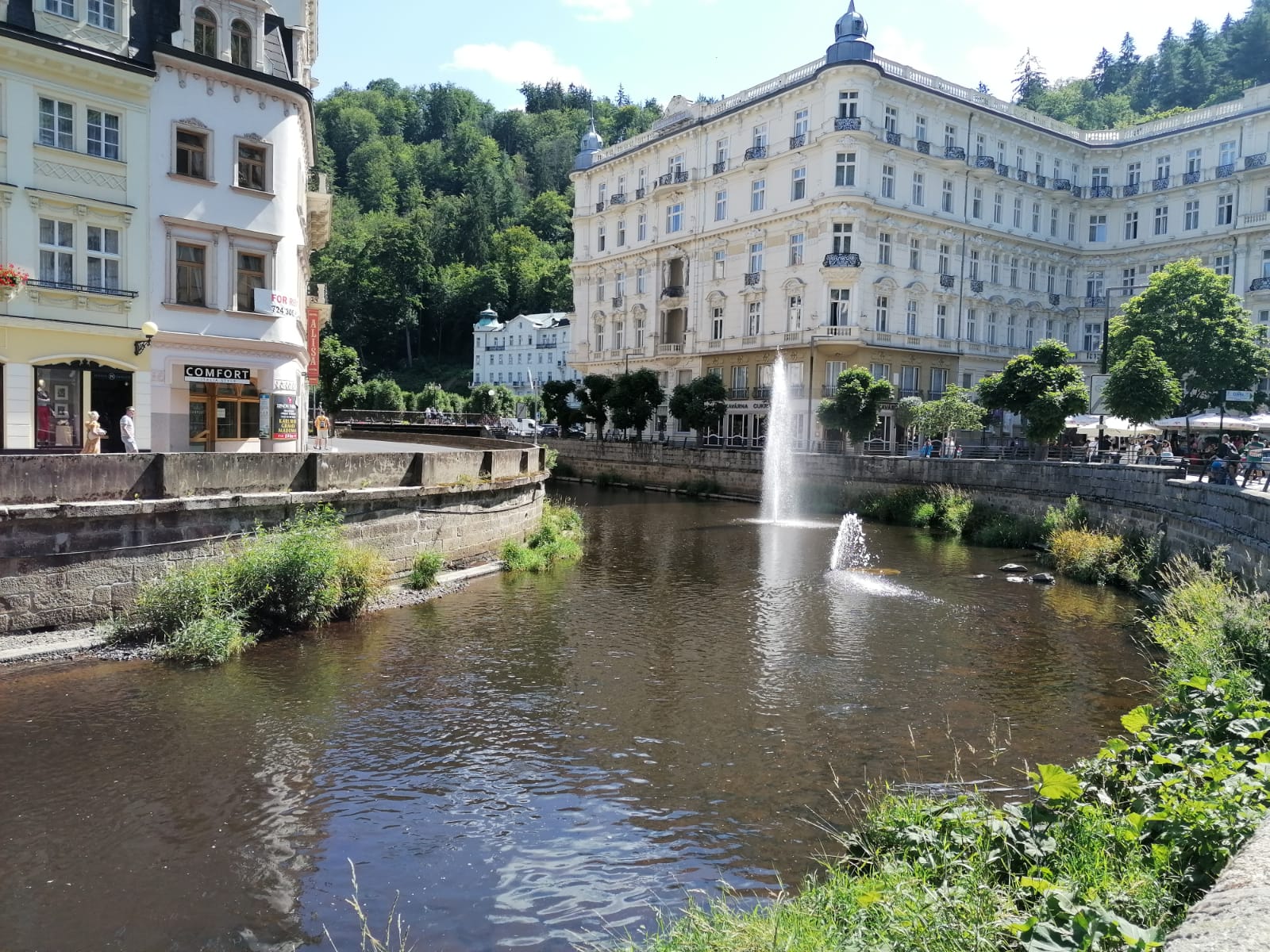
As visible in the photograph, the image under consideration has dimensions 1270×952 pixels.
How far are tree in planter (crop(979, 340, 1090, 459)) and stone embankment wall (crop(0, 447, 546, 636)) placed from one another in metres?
25.7

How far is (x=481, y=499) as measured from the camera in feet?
78.2

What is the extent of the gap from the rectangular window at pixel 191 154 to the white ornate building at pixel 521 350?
83.3 m

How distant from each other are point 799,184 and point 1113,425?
889 inches

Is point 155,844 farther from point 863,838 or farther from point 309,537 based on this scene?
point 309,537

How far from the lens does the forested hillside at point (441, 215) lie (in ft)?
401

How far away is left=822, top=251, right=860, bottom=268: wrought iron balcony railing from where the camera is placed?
5147 cm

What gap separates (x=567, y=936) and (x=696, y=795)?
9.85 ft

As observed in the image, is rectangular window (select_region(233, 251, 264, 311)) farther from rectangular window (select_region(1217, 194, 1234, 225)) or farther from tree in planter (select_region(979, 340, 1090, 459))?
rectangular window (select_region(1217, 194, 1234, 225))

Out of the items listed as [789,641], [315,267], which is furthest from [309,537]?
[315,267]

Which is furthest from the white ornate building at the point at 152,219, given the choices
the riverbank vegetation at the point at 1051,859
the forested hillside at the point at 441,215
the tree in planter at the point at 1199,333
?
the forested hillside at the point at 441,215

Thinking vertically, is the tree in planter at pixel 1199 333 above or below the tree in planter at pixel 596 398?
above

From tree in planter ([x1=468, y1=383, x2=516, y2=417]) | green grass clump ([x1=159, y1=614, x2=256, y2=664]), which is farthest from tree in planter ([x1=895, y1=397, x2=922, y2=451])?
tree in planter ([x1=468, y1=383, x2=516, y2=417])

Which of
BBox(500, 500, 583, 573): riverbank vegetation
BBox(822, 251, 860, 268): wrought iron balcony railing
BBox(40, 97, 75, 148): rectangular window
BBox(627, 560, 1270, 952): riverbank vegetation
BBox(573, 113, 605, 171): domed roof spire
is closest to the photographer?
BBox(627, 560, 1270, 952): riverbank vegetation

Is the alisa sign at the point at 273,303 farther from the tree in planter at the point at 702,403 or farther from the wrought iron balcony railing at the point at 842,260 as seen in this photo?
the wrought iron balcony railing at the point at 842,260
